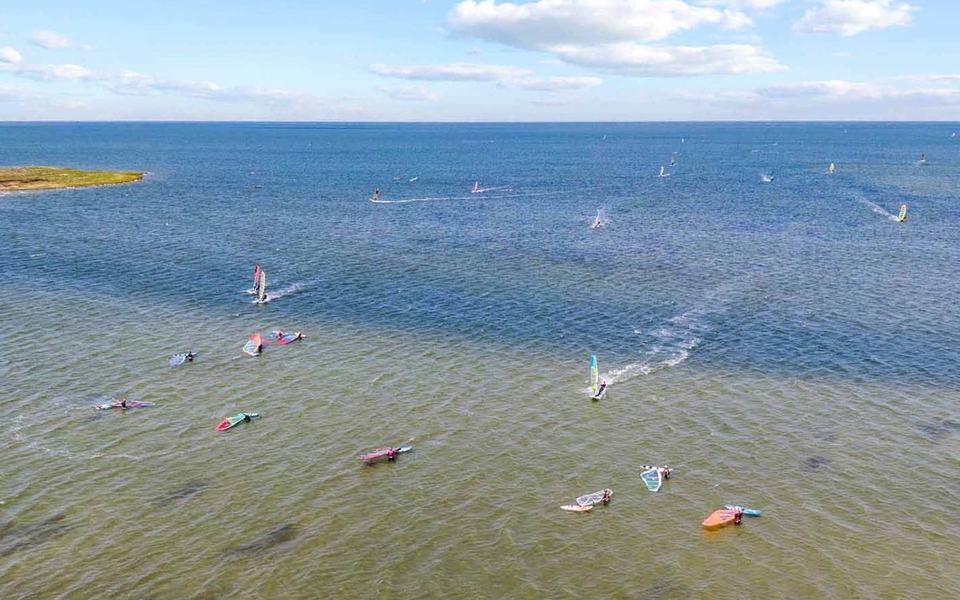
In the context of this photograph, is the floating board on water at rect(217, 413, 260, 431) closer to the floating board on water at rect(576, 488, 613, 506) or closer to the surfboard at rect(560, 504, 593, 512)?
the surfboard at rect(560, 504, 593, 512)

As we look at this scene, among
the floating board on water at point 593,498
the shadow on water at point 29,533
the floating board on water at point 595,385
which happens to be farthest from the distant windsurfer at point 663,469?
the shadow on water at point 29,533

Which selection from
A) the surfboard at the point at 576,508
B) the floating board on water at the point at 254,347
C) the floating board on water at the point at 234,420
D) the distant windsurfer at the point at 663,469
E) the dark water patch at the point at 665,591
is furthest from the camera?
the floating board on water at the point at 254,347

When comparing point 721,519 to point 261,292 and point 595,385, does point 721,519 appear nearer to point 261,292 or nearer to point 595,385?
point 595,385

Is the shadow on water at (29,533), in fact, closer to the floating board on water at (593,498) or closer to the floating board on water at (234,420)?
the floating board on water at (234,420)

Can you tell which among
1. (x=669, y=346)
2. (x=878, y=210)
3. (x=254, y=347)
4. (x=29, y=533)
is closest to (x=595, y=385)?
(x=669, y=346)

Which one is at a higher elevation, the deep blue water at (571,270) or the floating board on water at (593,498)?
the deep blue water at (571,270)

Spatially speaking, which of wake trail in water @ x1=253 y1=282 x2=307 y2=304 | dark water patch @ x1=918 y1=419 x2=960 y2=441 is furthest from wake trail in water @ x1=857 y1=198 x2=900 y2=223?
wake trail in water @ x1=253 y1=282 x2=307 y2=304
